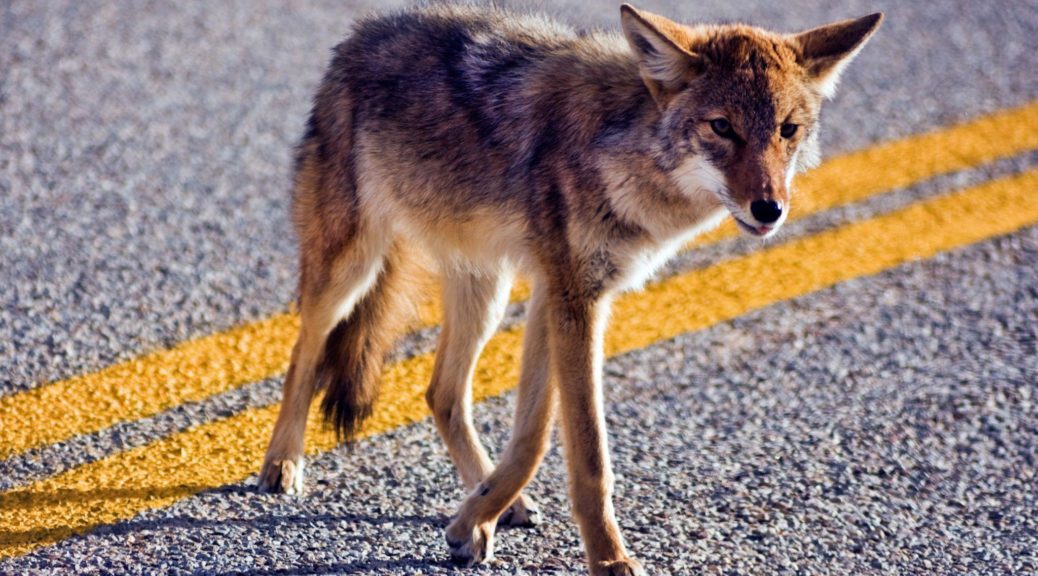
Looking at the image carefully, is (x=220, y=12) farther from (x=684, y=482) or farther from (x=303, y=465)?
(x=684, y=482)

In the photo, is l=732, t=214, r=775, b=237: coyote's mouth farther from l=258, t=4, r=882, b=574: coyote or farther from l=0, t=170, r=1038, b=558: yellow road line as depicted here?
l=0, t=170, r=1038, b=558: yellow road line

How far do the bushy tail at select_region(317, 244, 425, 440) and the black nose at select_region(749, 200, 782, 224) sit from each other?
132 centimetres

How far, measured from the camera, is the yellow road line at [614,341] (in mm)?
3553

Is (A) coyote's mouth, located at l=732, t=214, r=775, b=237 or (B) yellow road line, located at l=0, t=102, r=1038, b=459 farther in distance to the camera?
(B) yellow road line, located at l=0, t=102, r=1038, b=459

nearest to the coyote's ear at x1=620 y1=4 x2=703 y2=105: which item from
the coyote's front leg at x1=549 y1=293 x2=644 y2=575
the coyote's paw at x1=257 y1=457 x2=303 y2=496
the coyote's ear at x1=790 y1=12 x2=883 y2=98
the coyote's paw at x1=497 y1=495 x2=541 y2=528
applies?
the coyote's ear at x1=790 y1=12 x2=883 y2=98

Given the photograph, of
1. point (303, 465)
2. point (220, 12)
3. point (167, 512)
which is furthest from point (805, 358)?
point (220, 12)

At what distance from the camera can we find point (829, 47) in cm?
366

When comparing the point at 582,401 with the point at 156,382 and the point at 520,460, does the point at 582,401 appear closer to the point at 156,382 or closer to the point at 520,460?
the point at 520,460

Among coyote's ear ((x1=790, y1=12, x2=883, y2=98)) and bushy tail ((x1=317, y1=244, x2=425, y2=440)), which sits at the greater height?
coyote's ear ((x1=790, y1=12, x2=883, y2=98))

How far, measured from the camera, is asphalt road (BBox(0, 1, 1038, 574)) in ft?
11.6

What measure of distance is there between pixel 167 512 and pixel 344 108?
4.39 feet

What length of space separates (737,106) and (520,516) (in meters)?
1.28

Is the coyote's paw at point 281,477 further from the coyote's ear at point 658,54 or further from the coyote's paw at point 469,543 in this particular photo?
the coyote's ear at point 658,54

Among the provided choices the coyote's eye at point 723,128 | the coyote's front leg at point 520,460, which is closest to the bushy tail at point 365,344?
the coyote's front leg at point 520,460
